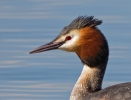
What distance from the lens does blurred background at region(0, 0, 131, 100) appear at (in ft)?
48.9

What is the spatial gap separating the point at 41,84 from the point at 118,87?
2949 mm

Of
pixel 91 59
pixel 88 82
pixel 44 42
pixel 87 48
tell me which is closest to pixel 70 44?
pixel 87 48

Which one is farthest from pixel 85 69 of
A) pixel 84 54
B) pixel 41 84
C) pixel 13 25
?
pixel 13 25

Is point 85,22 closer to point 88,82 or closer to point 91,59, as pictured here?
point 91,59

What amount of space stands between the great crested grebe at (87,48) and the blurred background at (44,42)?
1.45 metres

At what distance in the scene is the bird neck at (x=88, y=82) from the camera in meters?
12.9

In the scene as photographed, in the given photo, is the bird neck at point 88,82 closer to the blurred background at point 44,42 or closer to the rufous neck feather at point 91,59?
the rufous neck feather at point 91,59

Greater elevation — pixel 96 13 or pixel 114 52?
pixel 96 13

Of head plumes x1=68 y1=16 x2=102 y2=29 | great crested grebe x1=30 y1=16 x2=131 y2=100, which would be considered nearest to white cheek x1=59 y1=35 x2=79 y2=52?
great crested grebe x1=30 y1=16 x2=131 y2=100

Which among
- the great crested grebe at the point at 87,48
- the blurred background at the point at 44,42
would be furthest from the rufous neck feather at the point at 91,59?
the blurred background at the point at 44,42

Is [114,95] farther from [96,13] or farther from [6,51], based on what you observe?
[96,13]

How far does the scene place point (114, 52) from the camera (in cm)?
1628

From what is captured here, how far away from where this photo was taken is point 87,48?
1280cm

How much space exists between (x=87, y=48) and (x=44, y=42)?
3.77m
